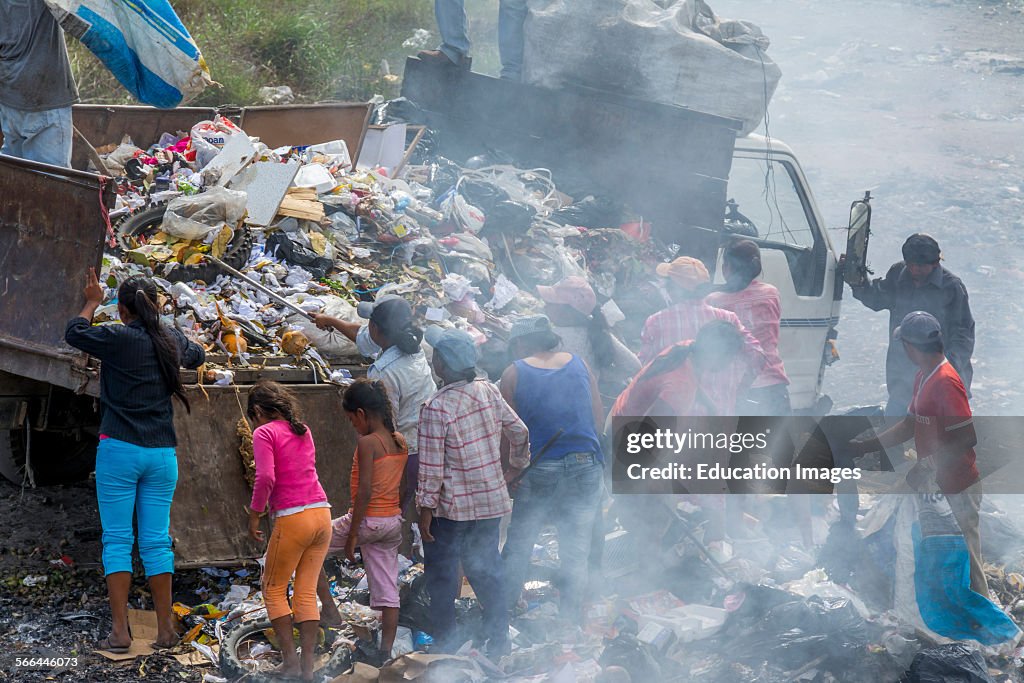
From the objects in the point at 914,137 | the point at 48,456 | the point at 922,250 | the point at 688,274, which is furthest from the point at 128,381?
the point at 914,137

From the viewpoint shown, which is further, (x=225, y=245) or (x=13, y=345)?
(x=225, y=245)

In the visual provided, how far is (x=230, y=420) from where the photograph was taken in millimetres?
4770

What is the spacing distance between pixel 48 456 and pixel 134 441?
70.7 inches

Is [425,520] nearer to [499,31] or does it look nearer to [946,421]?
[946,421]

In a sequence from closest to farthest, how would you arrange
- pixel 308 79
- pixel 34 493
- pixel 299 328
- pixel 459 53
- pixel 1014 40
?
pixel 299 328 < pixel 34 493 < pixel 459 53 < pixel 308 79 < pixel 1014 40

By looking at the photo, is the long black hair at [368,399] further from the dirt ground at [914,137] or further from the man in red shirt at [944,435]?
the dirt ground at [914,137]

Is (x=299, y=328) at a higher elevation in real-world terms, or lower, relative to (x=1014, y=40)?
lower

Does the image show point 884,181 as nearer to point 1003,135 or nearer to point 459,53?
point 1003,135

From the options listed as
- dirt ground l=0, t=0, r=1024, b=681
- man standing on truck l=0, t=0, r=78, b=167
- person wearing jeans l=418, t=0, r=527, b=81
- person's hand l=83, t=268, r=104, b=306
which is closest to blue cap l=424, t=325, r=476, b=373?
person's hand l=83, t=268, r=104, b=306

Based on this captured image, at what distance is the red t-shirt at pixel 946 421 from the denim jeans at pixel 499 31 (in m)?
4.62

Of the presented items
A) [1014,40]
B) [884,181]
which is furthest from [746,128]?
[1014,40]

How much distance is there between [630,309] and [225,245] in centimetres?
266

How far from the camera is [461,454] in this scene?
4.46m

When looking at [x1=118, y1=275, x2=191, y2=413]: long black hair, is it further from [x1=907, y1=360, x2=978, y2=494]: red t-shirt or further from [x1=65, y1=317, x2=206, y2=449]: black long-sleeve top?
[x1=907, y1=360, x2=978, y2=494]: red t-shirt
